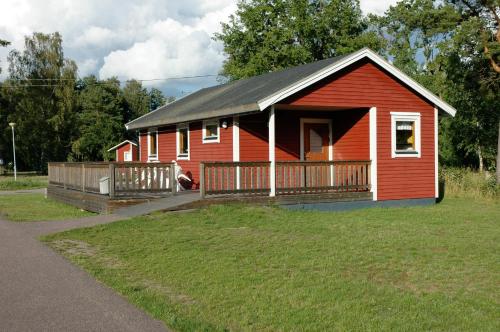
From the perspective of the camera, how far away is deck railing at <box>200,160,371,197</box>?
15188 millimetres

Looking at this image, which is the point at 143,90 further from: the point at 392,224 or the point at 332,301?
the point at 332,301

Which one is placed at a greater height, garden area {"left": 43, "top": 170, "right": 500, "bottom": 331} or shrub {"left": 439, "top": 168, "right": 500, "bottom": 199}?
shrub {"left": 439, "top": 168, "right": 500, "bottom": 199}

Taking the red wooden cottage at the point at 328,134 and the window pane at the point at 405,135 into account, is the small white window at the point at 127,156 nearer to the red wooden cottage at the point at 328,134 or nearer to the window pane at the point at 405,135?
the red wooden cottage at the point at 328,134

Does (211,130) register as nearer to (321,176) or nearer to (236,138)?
(236,138)

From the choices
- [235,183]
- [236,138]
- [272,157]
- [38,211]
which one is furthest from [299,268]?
[38,211]

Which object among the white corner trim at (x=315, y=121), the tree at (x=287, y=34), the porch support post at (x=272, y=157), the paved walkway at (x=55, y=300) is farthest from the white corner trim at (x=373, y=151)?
the tree at (x=287, y=34)

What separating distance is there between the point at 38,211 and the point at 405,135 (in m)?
11.7

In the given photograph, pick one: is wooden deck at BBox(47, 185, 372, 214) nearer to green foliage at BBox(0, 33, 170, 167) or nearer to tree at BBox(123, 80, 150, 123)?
green foliage at BBox(0, 33, 170, 167)

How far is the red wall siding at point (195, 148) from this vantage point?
1766 centimetres

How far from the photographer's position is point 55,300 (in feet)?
21.6

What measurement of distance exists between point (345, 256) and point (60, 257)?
4.61m

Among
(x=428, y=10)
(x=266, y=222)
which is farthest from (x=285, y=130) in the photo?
(x=428, y=10)

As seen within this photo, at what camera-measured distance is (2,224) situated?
14164 mm

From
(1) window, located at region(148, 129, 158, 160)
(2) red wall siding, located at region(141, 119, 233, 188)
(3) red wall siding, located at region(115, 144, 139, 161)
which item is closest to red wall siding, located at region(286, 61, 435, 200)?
(2) red wall siding, located at region(141, 119, 233, 188)
